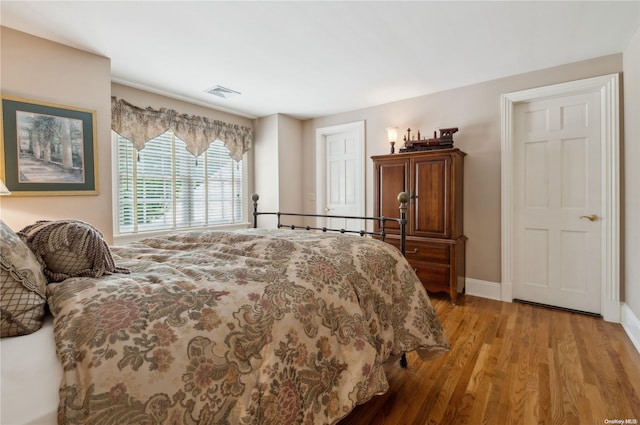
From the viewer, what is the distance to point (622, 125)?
106 inches

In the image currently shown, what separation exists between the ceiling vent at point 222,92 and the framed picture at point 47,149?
4.19ft

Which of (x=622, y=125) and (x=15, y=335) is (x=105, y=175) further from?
(x=622, y=125)

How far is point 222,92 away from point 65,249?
308 centimetres

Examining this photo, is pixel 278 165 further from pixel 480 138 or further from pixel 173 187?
pixel 480 138

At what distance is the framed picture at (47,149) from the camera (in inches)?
93.7

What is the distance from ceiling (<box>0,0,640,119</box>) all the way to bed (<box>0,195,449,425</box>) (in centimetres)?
176

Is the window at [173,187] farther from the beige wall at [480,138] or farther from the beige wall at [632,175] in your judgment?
the beige wall at [632,175]

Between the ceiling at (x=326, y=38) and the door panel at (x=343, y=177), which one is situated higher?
the ceiling at (x=326, y=38)

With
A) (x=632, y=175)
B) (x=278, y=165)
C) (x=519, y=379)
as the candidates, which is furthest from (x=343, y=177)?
(x=519, y=379)

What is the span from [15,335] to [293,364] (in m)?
0.77

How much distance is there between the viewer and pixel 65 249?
1061mm

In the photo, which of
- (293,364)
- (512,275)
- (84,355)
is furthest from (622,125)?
(84,355)

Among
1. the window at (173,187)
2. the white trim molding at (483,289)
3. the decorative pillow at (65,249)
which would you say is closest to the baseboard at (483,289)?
the white trim molding at (483,289)

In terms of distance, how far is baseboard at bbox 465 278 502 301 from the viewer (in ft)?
10.9
